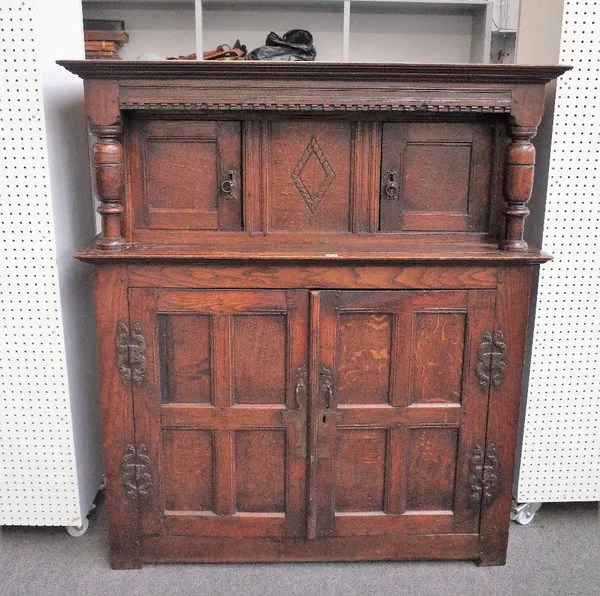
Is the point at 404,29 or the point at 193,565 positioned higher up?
the point at 404,29

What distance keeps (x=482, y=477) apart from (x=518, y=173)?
3.27 ft

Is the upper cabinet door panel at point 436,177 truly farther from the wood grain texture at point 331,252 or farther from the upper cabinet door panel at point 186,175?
the upper cabinet door panel at point 186,175

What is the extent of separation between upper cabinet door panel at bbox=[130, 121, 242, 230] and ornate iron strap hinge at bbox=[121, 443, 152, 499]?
2.41ft

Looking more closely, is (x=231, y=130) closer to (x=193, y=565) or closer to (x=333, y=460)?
(x=333, y=460)

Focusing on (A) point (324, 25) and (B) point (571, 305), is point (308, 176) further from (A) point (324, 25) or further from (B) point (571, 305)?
(A) point (324, 25)

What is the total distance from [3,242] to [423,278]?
52.8 inches

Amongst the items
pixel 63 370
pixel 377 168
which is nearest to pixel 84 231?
pixel 63 370

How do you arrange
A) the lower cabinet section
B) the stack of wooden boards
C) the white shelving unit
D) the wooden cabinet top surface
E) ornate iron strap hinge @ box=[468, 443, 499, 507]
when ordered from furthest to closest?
the white shelving unit < the stack of wooden boards < ornate iron strap hinge @ box=[468, 443, 499, 507] < the lower cabinet section < the wooden cabinet top surface

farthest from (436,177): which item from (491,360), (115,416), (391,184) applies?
(115,416)

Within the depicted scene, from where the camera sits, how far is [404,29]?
170 inches

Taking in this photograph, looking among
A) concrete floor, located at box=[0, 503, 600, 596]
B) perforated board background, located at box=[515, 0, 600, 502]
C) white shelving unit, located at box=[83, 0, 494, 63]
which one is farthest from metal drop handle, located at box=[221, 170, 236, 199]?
white shelving unit, located at box=[83, 0, 494, 63]

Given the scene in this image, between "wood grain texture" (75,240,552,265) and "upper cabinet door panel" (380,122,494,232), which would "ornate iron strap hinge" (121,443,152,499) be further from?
"upper cabinet door panel" (380,122,494,232)

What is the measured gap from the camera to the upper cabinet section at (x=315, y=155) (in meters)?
1.87

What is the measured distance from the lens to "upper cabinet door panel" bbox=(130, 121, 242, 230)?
6.53 feet
